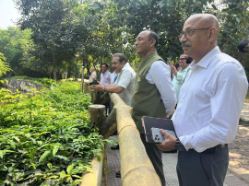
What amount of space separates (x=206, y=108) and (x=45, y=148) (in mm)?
1283

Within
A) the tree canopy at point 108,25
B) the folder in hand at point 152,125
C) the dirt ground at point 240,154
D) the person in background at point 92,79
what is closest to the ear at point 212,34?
the folder in hand at point 152,125

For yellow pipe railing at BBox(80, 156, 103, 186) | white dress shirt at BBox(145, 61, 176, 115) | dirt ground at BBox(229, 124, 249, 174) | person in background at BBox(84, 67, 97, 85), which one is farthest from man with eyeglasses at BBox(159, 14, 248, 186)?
person in background at BBox(84, 67, 97, 85)

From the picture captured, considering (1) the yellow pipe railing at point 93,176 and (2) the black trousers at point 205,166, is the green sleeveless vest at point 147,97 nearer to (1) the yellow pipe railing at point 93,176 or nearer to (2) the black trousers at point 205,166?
(1) the yellow pipe railing at point 93,176

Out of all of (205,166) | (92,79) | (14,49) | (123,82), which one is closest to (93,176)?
(205,166)

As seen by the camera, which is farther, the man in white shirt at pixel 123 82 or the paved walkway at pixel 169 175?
the man in white shirt at pixel 123 82

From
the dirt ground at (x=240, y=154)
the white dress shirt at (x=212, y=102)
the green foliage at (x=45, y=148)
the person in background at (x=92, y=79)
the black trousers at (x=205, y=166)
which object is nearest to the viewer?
the white dress shirt at (x=212, y=102)

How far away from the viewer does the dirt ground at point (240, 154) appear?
20.5ft

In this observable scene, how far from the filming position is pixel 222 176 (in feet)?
8.63

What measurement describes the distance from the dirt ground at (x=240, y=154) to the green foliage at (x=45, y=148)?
2680mm

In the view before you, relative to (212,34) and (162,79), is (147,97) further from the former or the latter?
(212,34)

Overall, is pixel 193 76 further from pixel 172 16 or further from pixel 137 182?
pixel 172 16

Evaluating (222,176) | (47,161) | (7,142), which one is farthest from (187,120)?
(7,142)

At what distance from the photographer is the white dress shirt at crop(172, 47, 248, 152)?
238 centimetres

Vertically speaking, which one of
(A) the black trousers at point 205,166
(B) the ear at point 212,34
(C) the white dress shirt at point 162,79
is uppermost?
(B) the ear at point 212,34
